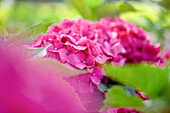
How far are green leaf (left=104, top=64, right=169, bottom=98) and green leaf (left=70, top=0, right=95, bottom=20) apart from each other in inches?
21.0

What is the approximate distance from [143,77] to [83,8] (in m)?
0.57

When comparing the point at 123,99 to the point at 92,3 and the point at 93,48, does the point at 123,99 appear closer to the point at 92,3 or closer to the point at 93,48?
the point at 93,48

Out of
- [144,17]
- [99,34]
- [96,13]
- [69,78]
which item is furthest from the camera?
[144,17]

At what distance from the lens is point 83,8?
81 cm

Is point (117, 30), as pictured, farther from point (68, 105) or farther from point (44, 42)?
point (68, 105)

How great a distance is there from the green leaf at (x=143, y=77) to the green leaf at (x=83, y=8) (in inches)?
21.0

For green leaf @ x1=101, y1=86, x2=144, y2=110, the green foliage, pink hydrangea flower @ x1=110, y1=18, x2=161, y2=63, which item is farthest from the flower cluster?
green leaf @ x1=101, y1=86, x2=144, y2=110

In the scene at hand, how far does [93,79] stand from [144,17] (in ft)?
2.17

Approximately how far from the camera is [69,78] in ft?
1.28

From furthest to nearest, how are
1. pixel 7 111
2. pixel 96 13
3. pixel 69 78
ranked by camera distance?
1. pixel 96 13
2. pixel 69 78
3. pixel 7 111

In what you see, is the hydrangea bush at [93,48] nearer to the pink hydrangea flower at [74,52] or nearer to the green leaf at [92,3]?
the pink hydrangea flower at [74,52]

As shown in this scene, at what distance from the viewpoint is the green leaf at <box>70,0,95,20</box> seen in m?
0.79

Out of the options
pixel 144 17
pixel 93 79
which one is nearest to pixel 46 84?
pixel 93 79

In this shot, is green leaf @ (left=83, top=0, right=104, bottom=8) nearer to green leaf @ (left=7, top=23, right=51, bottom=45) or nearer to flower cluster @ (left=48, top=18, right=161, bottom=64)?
flower cluster @ (left=48, top=18, right=161, bottom=64)
